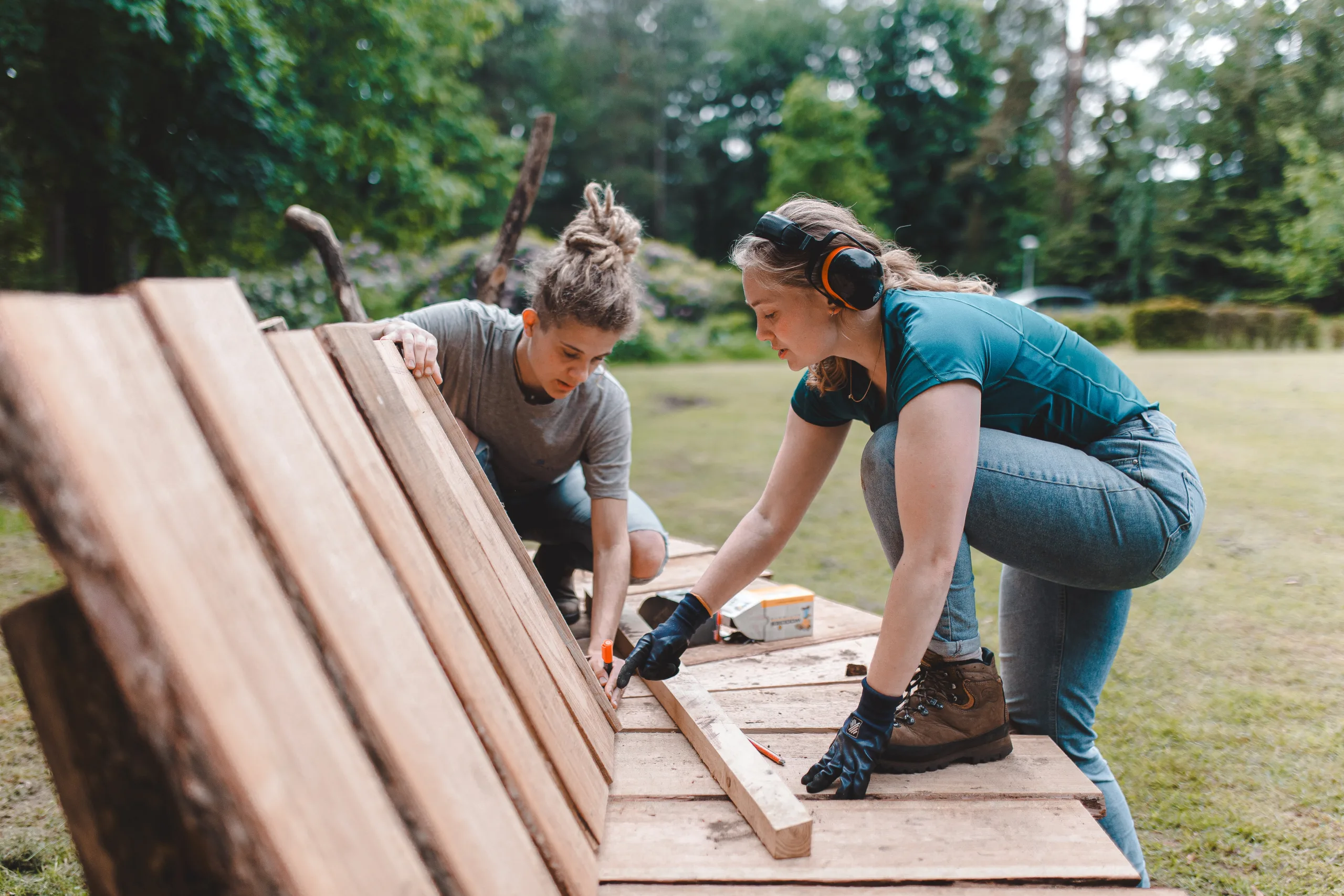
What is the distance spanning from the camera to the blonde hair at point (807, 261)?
181cm

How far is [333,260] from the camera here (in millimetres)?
3629

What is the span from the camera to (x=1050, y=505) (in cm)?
172

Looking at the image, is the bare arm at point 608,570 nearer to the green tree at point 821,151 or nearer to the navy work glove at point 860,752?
the navy work glove at point 860,752

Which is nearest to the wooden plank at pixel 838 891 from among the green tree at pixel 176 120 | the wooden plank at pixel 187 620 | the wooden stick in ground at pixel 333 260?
the wooden plank at pixel 187 620

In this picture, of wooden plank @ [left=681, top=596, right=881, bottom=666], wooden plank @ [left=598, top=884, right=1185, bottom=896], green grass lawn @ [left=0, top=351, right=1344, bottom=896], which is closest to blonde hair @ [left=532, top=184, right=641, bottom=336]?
wooden plank @ [left=681, top=596, right=881, bottom=666]

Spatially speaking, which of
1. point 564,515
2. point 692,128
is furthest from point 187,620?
point 692,128

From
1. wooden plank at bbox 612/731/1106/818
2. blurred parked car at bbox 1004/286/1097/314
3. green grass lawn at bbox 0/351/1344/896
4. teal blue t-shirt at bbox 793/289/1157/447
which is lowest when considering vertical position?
blurred parked car at bbox 1004/286/1097/314

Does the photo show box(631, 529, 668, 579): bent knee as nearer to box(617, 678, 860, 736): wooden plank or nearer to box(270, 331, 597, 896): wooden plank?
box(617, 678, 860, 736): wooden plank

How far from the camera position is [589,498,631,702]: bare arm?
228 cm

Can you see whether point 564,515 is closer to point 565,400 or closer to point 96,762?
point 565,400

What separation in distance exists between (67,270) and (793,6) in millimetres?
31749

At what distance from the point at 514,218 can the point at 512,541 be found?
9.15 ft

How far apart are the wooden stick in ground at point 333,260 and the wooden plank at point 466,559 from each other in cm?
227

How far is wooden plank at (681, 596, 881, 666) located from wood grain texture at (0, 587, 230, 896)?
155 centimetres
